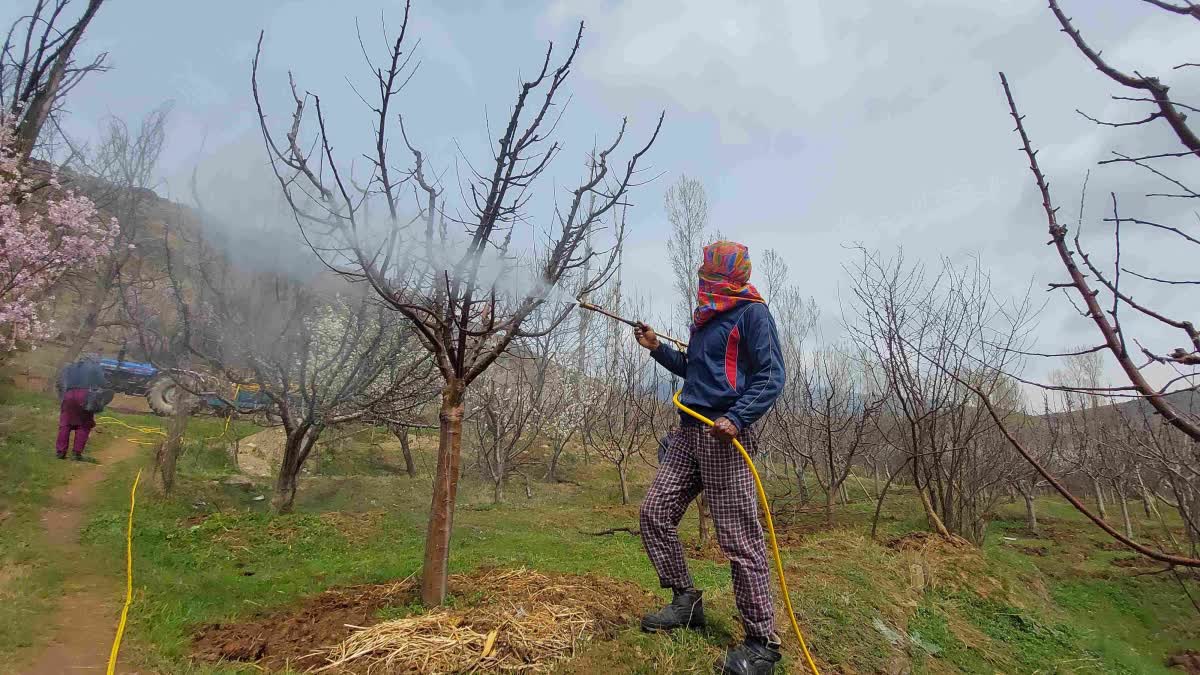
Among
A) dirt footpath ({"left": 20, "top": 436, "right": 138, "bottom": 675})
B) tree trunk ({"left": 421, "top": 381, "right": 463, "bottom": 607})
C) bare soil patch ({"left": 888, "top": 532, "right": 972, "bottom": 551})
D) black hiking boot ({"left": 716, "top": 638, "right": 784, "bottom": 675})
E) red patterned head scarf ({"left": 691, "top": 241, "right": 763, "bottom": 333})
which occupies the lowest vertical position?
dirt footpath ({"left": 20, "top": 436, "right": 138, "bottom": 675})

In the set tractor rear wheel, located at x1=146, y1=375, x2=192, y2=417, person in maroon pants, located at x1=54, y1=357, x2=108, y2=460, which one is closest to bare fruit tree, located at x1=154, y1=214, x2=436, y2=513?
person in maroon pants, located at x1=54, y1=357, x2=108, y2=460

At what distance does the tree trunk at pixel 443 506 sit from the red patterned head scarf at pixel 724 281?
5.82 ft

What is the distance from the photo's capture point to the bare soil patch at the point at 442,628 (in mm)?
3248

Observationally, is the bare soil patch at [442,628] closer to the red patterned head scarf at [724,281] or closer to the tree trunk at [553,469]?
the red patterned head scarf at [724,281]

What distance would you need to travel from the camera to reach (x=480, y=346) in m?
4.63

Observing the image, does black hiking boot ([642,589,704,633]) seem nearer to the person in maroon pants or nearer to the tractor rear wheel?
the person in maroon pants

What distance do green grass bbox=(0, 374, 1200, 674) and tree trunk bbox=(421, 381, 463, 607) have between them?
246mm

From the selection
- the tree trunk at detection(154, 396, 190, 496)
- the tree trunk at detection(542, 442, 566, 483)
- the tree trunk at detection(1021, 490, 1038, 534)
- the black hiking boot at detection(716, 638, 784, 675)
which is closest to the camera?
the black hiking boot at detection(716, 638, 784, 675)

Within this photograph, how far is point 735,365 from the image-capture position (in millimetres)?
3533

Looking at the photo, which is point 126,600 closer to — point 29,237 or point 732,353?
point 732,353


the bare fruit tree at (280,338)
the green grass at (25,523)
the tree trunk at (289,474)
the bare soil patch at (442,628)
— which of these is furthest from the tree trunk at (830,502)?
the green grass at (25,523)

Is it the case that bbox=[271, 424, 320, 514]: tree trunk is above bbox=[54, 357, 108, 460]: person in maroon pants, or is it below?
below

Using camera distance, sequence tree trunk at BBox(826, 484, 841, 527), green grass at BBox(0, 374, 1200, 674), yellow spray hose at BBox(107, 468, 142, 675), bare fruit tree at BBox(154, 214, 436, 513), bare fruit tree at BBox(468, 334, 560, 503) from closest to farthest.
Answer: yellow spray hose at BBox(107, 468, 142, 675), green grass at BBox(0, 374, 1200, 674), bare fruit tree at BBox(154, 214, 436, 513), tree trunk at BBox(826, 484, 841, 527), bare fruit tree at BBox(468, 334, 560, 503)

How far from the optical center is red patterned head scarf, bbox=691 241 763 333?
11.7ft
